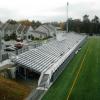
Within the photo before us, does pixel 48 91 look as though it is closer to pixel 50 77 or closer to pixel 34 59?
pixel 50 77

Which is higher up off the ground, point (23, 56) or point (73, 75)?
point (23, 56)

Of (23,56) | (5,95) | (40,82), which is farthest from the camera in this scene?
(23,56)

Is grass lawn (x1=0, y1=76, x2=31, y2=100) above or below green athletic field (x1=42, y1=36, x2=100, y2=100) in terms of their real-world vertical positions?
above

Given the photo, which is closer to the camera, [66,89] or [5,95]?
[5,95]

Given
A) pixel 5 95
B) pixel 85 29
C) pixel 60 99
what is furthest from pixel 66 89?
pixel 85 29

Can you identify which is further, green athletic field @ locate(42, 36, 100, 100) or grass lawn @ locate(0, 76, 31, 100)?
green athletic field @ locate(42, 36, 100, 100)

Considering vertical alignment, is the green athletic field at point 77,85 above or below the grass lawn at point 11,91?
below

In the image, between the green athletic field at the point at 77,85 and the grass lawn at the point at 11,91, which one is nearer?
the grass lawn at the point at 11,91

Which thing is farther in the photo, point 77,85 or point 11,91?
point 77,85

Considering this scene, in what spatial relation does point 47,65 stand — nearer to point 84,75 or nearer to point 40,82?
point 84,75

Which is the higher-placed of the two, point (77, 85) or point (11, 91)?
point (11, 91)

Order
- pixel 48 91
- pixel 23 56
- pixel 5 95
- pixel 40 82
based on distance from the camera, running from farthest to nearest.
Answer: pixel 23 56 → pixel 40 82 → pixel 48 91 → pixel 5 95
